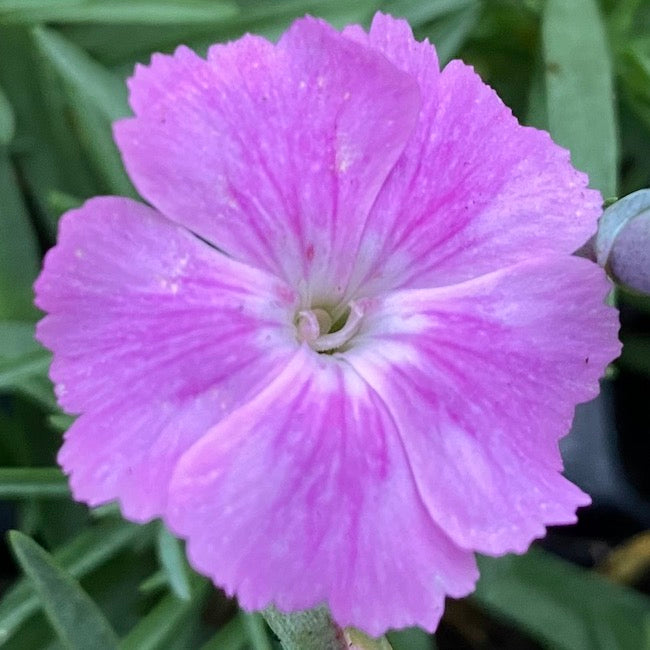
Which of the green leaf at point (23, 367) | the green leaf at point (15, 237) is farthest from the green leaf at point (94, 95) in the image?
the green leaf at point (23, 367)

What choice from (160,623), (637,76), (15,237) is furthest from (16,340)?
(637,76)

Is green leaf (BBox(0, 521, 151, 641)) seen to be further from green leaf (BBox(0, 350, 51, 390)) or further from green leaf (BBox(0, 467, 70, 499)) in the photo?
Answer: green leaf (BBox(0, 350, 51, 390))

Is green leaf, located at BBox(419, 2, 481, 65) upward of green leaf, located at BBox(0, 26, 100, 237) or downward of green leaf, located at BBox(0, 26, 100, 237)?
upward

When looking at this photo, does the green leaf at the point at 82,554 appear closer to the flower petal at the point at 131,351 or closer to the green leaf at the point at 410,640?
the green leaf at the point at 410,640

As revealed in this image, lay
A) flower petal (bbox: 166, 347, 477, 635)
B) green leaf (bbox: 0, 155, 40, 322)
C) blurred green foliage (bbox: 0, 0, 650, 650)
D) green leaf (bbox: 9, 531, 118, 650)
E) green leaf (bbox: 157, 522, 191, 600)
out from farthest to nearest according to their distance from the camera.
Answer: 1. green leaf (bbox: 0, 155, 40, 322)
2. blurred green foliage (bbox: 0, 0, 650, 650)
3. green leaf (bbox: 157, 522, 191, 600)
4. green leaf (bbox: 9, 531, 118, 650)
5. flower petal (bbox: 166, 347, 477, 635)

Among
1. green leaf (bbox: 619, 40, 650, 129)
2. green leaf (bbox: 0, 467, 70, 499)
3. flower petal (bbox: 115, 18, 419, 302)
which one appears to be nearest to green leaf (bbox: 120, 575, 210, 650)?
green leaf (bbox: 0, 467, 70, 499)

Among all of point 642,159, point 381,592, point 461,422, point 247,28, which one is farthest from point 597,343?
point 642,159

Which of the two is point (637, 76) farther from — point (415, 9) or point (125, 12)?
point (125, 12)

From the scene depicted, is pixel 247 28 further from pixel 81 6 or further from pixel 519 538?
pixel 519 538
